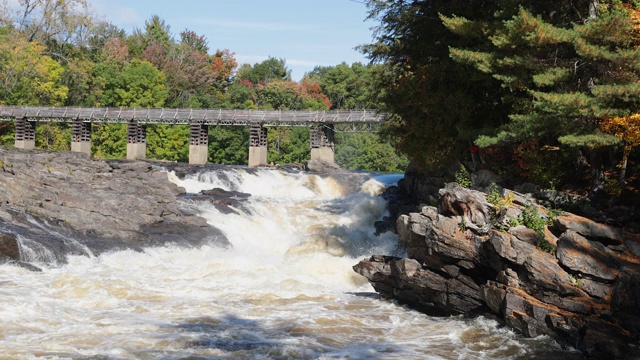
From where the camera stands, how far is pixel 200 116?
55844 mm

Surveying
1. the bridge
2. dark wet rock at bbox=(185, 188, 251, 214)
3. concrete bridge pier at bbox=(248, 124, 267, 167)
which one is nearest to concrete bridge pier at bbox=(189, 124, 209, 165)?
the bridge

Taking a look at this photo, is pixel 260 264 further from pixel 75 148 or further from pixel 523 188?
pixel 75 148

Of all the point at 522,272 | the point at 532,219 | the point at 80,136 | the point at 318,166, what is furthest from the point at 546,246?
the point at 80,136

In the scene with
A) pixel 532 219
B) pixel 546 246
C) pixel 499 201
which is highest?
pixel 499 201

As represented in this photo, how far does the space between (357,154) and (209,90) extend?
64.9ft

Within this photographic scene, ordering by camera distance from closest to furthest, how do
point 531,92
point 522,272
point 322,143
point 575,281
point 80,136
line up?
point 575,281
point 522,272
point 531,92
point 322,143
point 80,136

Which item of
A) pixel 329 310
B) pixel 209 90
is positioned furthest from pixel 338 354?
pixel 209 90

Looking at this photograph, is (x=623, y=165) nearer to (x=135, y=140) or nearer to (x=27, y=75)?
(x=135, y=140)

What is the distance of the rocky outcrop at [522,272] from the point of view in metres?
13.5

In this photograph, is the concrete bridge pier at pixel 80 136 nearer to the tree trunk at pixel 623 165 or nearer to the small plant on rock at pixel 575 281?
the tree trunk at pixel 623 165

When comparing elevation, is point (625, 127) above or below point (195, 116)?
below

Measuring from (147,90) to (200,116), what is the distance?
1512cm

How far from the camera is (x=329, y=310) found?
1680 centimetres

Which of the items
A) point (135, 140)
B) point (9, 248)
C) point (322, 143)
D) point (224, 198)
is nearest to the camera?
point (9, 248)
